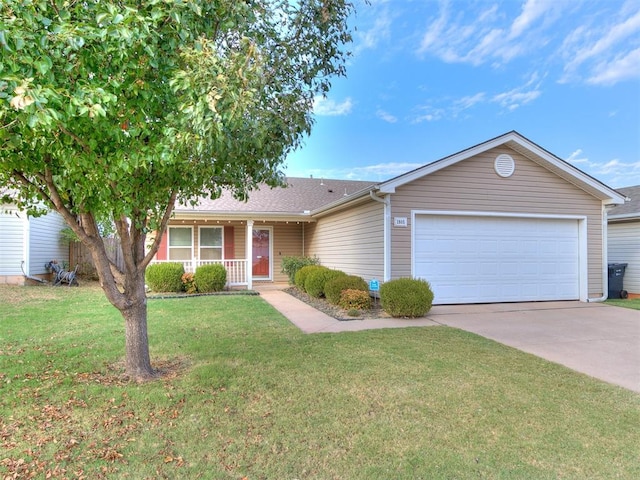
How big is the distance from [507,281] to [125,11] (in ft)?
31.8

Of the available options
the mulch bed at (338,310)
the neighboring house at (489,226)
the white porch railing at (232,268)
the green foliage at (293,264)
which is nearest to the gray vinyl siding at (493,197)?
the neighboring house at (489,226)

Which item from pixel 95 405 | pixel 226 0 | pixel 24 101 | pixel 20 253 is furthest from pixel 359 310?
pixel 20 253

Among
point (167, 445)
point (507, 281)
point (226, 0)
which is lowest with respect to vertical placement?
point (167, 445)

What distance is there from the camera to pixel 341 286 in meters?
9.04

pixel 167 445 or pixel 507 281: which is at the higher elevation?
pixel 507 281

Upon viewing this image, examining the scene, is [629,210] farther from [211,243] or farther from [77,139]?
[77,139]

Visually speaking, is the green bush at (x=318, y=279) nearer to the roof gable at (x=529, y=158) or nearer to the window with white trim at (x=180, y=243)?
the roof gable at (x=529, y=158)

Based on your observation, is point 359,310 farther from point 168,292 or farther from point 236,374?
point 168,292

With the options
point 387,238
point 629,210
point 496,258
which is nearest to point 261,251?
point 387,238

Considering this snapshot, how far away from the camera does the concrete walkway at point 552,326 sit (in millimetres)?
4852

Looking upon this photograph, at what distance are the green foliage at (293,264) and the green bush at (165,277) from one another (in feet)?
12.0

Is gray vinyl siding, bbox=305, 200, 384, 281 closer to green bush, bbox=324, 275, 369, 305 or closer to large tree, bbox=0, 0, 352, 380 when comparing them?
green bush, bbox=324, 275, 369, 305

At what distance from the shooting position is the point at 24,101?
203 centimetres

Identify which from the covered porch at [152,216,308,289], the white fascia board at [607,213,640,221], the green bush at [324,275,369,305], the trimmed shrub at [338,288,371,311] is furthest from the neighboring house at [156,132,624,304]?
the covered porch at [152,216,308,289]
